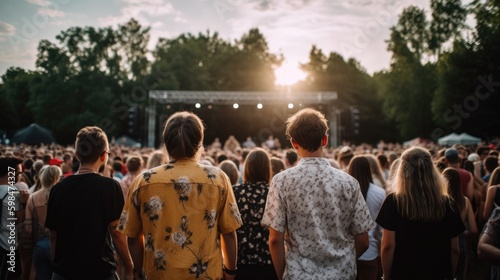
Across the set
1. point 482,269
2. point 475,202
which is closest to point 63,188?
point 475,202

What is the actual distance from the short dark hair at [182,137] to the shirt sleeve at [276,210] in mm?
521

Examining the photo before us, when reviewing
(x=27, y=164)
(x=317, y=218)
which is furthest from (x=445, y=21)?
(x=317, y=218)

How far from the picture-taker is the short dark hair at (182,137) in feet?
7.79

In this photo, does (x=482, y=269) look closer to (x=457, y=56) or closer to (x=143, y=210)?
(x=143, y=210)

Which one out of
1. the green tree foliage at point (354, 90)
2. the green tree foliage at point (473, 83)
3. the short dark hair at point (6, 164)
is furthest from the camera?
the green tree foliage at point (354, 90)

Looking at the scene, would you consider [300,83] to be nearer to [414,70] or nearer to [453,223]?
[414,70]

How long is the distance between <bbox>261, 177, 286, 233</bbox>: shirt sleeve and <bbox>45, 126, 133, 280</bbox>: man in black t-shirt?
1013 mm

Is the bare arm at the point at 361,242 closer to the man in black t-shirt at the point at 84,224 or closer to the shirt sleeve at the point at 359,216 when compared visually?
the shirt sleeve at the point at 359,216

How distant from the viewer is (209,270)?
2303 millimetres

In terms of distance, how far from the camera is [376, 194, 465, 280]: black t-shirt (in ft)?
8.79

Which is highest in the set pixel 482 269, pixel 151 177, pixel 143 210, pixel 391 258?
pixel 151 177

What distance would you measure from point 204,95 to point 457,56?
18.0m

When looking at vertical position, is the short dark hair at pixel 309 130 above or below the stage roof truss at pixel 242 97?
below

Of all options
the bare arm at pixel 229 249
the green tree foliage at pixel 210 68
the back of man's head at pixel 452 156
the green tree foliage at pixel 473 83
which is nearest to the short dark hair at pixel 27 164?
the bare arm at pixel 229 249
